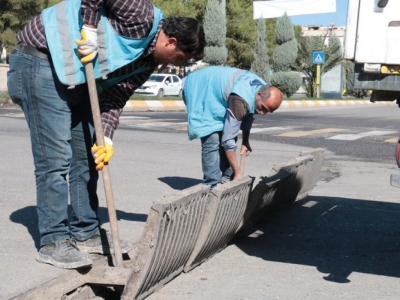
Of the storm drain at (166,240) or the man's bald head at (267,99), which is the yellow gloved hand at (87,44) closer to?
the storm drain at (166,240)

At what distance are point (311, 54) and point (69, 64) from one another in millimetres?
44189

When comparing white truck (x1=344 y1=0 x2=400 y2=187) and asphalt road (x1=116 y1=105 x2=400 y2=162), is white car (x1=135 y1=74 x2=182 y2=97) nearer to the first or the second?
asphalt road (x1=116 y1=105 x2=400 y2=162)

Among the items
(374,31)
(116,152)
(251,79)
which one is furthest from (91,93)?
(116,152)

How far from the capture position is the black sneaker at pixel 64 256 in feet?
15.5

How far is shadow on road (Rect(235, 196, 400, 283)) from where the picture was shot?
5.89 metres

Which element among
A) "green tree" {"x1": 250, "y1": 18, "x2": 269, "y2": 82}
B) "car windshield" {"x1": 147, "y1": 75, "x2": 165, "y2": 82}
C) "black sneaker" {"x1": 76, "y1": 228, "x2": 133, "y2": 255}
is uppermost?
"black sneaker" {"x1": 76, "y1": 228, "x2": 133, "y2": 255}

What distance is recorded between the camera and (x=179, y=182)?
9266 mm

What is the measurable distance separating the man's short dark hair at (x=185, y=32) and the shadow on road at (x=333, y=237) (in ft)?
5.96

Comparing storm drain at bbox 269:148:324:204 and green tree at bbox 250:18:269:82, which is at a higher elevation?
storm drain at bbox 269:148:324:204

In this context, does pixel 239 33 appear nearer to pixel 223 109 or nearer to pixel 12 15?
pixel 12 15

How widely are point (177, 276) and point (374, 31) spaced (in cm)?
197

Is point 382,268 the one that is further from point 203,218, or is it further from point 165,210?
point 165,210

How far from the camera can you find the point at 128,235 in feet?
19.5

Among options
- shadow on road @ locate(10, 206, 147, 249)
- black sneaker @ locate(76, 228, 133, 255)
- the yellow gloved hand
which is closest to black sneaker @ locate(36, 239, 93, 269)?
black sneaker @ locate(76, 228, 133, 255)
